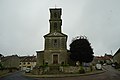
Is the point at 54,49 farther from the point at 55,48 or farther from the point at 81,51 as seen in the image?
the point at 81,51

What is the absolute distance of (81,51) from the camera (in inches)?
1406

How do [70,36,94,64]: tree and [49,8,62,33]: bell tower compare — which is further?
[49,8,62,33]: bell tower

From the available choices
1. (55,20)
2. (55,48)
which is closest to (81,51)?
(55,48)

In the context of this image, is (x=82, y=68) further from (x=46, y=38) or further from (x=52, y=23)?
(x=52, y=23)

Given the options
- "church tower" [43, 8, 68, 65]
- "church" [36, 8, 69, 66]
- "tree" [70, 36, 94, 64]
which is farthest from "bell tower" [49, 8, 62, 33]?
"tree" [70, 36, 94, 64]

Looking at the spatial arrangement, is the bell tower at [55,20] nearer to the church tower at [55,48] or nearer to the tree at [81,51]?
the church tower at [55,48]

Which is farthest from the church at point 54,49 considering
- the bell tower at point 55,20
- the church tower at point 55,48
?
the bell tower at point 55,20

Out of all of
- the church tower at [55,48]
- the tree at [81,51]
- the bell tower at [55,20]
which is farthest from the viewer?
the bell tower at [55,20]

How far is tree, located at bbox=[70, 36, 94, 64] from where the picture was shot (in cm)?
3569

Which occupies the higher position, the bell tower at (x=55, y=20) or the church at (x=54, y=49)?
the bell tower at (x=55, y=20)

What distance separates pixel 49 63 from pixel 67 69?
7.80m

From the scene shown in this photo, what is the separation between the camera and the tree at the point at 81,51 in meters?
35.7

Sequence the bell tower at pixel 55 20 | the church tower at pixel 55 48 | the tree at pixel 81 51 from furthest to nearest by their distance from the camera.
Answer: the bell tower at pixel 55 20, the church tower at pixel 55 48, the tree at pixel 81 51

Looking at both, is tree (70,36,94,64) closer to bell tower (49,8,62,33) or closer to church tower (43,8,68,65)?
church tower (43,8,68,65)
